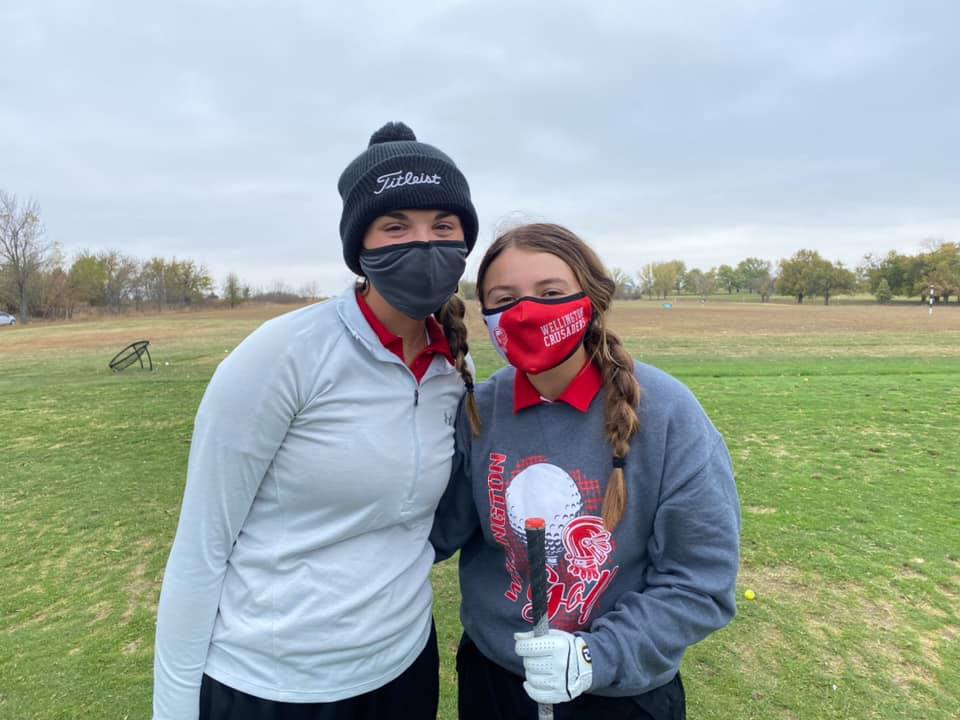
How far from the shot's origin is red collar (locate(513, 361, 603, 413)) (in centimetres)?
189

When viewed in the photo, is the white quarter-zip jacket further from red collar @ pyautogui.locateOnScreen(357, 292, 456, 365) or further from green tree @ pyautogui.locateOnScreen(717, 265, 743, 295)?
green tree @ pyautogui.locateOnScreen(717, 265, 743, 295)

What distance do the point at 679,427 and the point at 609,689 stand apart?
0.82 meters

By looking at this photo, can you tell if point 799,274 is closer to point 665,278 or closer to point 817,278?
point 817,278

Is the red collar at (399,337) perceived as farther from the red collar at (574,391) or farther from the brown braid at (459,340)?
the red collar at (574,391)

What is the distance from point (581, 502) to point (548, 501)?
101mm

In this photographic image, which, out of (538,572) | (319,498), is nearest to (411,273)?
(319,498)

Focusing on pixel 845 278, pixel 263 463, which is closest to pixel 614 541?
pixel 263 463

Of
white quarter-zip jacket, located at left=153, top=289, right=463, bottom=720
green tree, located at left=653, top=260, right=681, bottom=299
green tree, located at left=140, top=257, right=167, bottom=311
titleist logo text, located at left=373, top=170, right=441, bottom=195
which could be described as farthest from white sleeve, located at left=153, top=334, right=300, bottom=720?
green tree, located at left=653, top=260, right=681, bottom=299

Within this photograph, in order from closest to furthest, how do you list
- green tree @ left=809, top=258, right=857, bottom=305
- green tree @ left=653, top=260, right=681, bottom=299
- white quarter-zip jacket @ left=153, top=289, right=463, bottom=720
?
white quarter-zip jacket @ left=153, top=289, right=463, bottom=720 → green tree @ left=809, top=258, right=857, bottom=305 → green tree @ left=653, top=260, right=681, bottom=299

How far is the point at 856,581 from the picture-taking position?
4273mm

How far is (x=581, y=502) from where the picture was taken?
1813 millimetres

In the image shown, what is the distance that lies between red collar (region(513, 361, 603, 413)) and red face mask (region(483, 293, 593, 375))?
0.09 meters

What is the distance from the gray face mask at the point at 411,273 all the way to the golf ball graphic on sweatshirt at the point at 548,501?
655 mm

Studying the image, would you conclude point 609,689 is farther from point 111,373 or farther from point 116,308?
point 116,308
